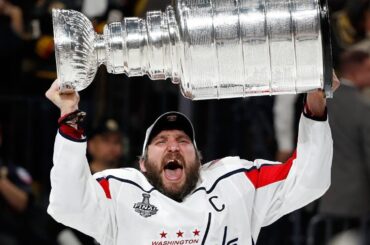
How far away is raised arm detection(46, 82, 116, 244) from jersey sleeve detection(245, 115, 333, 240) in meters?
0.74

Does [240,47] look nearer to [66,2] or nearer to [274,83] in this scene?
[274,83]

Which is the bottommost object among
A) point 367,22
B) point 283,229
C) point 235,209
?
point 283,229

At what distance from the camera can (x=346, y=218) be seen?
19.1 feet

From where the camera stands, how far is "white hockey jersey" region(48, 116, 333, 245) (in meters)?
4.42

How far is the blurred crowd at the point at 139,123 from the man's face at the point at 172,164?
1.31 m

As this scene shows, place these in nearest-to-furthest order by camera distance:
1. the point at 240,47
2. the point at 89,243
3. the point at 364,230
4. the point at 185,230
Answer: the point at 240,47
the point at 185,230
the point at 364,230
the point at 89,243

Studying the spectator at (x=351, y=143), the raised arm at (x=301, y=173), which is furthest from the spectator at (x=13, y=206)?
the raised arm at (x=301, y=173)

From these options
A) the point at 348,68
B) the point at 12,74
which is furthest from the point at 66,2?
the point at 348,68

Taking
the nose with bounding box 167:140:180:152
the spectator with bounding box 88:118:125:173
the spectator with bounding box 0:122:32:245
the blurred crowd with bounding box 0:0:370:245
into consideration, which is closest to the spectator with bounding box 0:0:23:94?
the blurred crowd with bounding box 0:0:370:245

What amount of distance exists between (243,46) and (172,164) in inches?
35.1

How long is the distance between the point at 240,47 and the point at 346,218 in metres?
2.15

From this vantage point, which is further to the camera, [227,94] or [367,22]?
[367,22]

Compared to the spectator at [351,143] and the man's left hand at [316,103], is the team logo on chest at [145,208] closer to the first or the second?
the man's left hand at [316,103]

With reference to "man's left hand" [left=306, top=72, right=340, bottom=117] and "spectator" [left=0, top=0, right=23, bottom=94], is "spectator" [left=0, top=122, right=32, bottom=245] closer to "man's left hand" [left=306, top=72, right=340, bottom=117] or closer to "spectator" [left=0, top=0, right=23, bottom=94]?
"spectator" [left=0, top=0, right=23, bottom=94]
